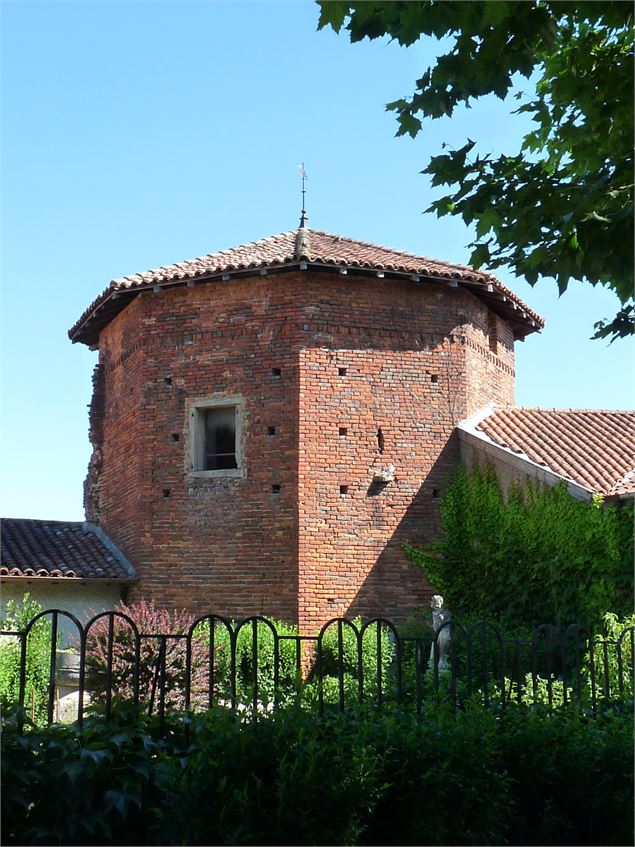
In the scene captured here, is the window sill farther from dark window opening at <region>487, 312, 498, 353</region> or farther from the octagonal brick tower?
dark window opening at <region>487, 312, 498, 353</region>

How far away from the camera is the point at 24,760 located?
4852 millimetres

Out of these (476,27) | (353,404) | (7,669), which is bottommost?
(7,669)

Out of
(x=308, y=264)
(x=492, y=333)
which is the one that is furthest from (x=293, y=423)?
(x=492, y=333)

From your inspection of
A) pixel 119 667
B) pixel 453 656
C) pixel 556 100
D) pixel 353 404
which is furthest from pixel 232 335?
pixel 453 656

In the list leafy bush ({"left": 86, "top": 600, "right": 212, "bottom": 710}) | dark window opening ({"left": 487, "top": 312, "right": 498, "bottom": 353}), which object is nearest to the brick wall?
dark window opening ({"left": 487, "top": 312, "right": 498, "bottom": 353})

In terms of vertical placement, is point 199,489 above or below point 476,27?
below

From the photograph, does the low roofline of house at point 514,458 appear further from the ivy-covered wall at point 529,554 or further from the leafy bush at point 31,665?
the leafy bush at point 31,665

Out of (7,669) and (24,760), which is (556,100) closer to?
(24,760)

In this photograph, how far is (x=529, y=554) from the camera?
1518cm

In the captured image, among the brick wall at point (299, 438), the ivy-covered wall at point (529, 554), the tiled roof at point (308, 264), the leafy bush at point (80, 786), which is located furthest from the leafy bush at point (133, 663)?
the leafy bush at point (80, 786)

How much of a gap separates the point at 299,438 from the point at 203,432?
2.00 m

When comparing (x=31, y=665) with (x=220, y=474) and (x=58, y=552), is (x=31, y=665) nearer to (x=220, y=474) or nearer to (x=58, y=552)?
(x=58, y=552)

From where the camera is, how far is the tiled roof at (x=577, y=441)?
15289 millimetres

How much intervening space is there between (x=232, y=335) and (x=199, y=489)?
2.70 metres
